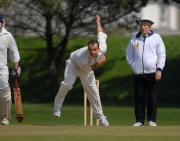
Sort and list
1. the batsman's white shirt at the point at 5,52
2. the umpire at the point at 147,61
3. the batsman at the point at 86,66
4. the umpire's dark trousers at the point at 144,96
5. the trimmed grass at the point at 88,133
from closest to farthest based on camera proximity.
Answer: the trimmed grass at the point at 88,133
the batsman at the point at 86,66
the batsman's white shirt at the point at 5,52
the umpire at the point at 147,61
the umpire's dark trousers at the point at 144,96

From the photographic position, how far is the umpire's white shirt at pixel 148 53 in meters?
16.2

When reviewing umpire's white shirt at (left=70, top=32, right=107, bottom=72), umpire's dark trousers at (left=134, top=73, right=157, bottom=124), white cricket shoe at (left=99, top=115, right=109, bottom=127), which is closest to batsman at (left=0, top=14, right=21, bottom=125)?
umpire's white shirt at (left=70, top=32, right=107, bottom=72)

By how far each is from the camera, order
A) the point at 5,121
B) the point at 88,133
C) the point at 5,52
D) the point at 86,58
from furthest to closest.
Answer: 1. the point at 5,121
2. the point at 5,52
3. the point at 86,58
4. the point at 88,133

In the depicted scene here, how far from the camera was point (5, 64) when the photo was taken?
16.0 meters

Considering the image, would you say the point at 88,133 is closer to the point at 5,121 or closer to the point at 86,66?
the point at 86,66

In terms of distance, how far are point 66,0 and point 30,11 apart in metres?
2.27

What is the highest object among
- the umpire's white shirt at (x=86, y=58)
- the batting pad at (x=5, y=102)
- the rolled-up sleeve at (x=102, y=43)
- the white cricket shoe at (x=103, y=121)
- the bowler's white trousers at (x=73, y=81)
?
the rolled-up sleeve at (x=102, y=43)

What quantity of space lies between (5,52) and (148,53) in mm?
2754

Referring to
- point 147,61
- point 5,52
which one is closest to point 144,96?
point 147,61

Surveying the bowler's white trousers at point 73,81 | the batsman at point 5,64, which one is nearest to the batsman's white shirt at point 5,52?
the batsman at point 5,64

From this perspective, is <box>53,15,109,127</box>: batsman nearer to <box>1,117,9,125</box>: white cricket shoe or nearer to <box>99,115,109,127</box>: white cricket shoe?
<box>99,115,109,127</box>: white cricket shoe

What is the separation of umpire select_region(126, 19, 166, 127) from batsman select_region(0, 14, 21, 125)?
2.25 m

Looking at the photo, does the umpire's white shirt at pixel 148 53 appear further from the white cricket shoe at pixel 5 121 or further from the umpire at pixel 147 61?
the white cricket shoe at pixel 5 121

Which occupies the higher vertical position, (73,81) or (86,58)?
(86,58)
